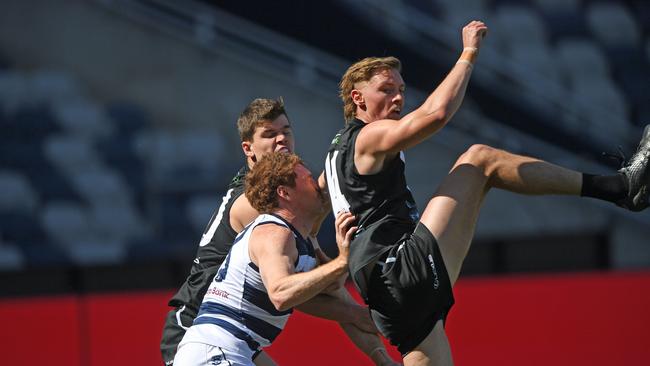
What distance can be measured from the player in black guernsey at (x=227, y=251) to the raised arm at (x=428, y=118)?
750 millimetres

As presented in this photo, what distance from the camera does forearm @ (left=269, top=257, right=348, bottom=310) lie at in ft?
12.7

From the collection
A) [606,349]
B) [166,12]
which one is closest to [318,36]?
[166,12]

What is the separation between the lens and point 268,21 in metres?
9.73

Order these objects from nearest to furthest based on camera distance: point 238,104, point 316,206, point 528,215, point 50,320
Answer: point 316,206
point 50,320
point 528,215
point 238,104

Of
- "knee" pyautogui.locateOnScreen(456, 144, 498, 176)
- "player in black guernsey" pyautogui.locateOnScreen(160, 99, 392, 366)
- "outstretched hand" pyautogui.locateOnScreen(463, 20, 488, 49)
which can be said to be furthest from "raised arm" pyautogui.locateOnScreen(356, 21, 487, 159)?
"player in black guernsey" pyautogui.locateOnScreen(160, 99, 392, 366)

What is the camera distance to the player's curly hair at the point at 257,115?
4.93 meters

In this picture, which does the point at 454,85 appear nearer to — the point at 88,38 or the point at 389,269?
the point at 389,269

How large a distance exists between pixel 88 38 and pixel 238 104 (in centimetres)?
158

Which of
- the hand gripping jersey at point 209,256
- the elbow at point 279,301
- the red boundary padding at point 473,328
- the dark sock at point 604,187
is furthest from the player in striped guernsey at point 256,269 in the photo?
the red boundary padding at point 473,328

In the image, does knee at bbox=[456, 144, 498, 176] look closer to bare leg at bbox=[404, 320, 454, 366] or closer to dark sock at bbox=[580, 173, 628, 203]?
dark sock at bbox=[580, 173, 628, 203]

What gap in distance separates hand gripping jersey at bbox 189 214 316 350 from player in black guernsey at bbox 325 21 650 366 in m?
0.27

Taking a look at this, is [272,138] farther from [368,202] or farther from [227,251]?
[368,202]

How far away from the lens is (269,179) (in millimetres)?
4230

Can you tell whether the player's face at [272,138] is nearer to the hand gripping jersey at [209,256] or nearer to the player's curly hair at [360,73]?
the hand gripping jersey at [209,256]
